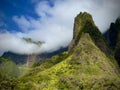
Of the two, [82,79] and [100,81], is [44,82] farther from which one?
[100,81]

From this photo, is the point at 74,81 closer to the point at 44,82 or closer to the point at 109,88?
the point at 44,82

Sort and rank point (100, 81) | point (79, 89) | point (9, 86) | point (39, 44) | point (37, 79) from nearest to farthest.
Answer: point (39, 44), point (9, 86), point (100, 81), point (79, 89), point (37, 79)

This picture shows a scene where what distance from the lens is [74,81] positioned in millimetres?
186625

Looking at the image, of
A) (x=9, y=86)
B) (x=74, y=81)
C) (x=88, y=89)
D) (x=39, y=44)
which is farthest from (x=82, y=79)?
(x=39, y=44)

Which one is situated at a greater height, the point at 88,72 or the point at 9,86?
the point at 88,72

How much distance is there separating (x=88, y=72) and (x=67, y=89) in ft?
79.2

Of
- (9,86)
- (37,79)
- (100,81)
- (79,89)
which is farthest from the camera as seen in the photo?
(37,79)

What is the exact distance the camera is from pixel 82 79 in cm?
18650

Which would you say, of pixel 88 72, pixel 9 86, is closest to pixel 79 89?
pixel 88 72

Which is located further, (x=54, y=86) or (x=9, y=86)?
(x=54, y=86)

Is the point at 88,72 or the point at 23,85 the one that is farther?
the point at 88,72

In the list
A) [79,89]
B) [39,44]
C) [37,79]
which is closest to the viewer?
[39,44]

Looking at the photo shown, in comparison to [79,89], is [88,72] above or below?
above

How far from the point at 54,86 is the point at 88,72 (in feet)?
91.5
